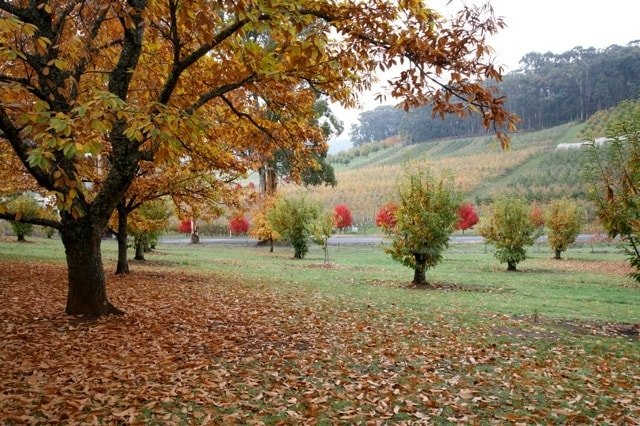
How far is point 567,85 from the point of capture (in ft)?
318

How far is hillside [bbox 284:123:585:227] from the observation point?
68688 mm

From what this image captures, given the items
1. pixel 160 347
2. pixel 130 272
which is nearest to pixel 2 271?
pixel 130 272

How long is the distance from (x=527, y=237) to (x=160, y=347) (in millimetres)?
20024

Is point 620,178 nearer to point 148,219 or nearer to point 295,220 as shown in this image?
point 148,219

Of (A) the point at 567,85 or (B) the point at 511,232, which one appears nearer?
(B) the point at 511,232

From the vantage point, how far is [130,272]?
16.2 metres

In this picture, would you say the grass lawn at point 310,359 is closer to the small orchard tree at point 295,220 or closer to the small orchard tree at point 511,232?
the small orchard tree at point 511,232

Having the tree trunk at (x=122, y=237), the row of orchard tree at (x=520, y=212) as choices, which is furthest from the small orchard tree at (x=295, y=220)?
the tree trunk at (x=122, y=237)

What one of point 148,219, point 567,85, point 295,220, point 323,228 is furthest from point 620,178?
point 567,85

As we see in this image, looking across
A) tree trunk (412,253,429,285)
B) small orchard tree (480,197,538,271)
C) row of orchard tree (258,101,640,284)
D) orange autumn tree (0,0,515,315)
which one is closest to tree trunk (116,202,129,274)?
orange autumn tree (0,0,515,315)

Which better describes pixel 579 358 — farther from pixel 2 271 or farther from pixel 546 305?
pixel 2 271

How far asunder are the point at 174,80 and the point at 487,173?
8166cm

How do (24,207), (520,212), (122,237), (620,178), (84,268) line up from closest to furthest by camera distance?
(84,268)
(620,178)
(122,237)
(520,212)
(24,207)

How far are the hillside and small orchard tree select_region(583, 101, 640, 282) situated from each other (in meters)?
46.9
